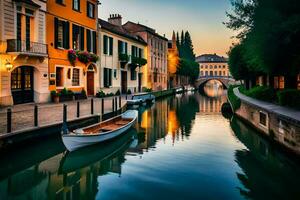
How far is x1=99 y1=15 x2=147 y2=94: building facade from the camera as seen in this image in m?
34.5

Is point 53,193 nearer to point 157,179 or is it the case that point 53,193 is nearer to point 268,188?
point 157,179

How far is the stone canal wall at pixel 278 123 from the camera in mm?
12498

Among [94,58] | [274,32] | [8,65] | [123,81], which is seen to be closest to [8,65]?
[8,65]

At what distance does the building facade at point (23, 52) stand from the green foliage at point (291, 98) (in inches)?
663

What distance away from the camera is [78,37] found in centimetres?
2883

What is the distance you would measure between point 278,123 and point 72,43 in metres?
19.8

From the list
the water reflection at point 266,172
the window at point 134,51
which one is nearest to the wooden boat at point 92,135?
the water reflection at point 266,172

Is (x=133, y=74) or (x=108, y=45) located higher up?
(x=108, y=45)

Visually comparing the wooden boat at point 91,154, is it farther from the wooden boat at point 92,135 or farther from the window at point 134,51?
the window at point 134,51

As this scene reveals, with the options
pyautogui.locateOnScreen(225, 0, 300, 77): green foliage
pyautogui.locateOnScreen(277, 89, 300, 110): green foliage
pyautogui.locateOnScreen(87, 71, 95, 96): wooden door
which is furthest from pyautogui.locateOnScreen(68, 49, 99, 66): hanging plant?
pyautogui.locateOnScreen(277, 89, 300, 110): green foliage

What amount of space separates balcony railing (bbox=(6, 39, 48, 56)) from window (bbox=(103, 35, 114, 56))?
1148cm

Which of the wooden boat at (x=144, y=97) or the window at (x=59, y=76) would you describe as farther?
the wooden boat at (x=144, y=97)

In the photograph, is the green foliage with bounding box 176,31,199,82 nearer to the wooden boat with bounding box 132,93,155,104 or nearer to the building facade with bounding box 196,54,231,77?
the wooden boat with bounding box 132,93,155,104

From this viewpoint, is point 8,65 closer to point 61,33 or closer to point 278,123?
point 61,33
